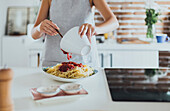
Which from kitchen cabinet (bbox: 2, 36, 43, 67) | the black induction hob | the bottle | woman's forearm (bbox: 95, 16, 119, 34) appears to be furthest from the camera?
kitchen cabinet (bbox: 2, 36, 43, 67)

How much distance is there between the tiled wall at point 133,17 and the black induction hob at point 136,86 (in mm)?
1997

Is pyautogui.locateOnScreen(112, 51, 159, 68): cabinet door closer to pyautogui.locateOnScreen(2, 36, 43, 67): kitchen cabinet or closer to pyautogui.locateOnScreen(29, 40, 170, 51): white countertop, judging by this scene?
pyautogui.locateOnScreen(29, 40, 170, 51): white countertop

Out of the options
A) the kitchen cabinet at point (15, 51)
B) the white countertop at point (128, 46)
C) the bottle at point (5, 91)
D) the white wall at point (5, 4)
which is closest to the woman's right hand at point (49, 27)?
the bottle at point (5, 91)

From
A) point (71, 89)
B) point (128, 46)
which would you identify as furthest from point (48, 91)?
point (128, 46)

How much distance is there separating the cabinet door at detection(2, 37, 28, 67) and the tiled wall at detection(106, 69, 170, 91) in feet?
8.24

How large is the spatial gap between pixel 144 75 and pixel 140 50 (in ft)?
5.10

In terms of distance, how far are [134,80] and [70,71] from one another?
330 millimetres

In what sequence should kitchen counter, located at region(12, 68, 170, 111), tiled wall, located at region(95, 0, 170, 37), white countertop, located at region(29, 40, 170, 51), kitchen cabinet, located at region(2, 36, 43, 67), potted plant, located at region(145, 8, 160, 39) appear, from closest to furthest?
kitchen counter, located at region(12, 68, 170, 111), white countertop, located at region(29, 40, 170, 51), potted plant, located at region(145, 8, 160, 39), tiled wall, located at region(95, 0, 170, 37), kitchen cabinet, located at region(2, 36, 43, 67)

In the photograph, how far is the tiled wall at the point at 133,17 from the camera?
327 centimetres

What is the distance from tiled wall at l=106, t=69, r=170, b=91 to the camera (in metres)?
1.04

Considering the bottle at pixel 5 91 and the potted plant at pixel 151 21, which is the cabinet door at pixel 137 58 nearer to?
the potted plant at pixel 151 21

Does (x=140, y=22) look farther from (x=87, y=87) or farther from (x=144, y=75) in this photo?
→ (x=87, y=87)

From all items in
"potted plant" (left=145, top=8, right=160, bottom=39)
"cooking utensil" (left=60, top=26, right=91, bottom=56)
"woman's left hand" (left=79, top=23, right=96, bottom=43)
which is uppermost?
"potted plant" (left=145, top=8, right=160, bottom=39)

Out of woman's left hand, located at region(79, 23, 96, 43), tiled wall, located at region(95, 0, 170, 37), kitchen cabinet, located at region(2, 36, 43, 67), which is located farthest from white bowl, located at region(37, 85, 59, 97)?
kitchen cabinet, located at region(2, 36, 43, 67)
